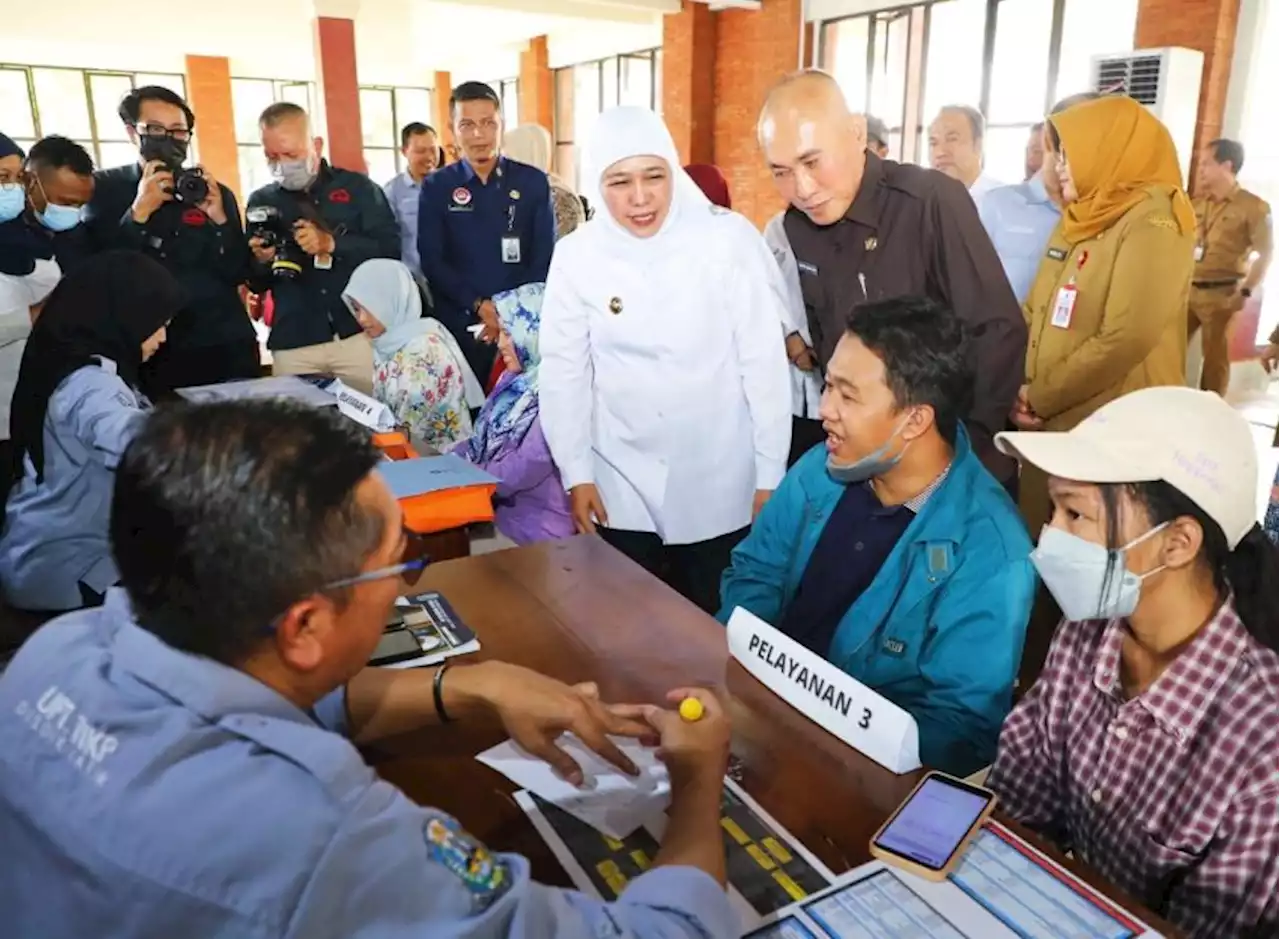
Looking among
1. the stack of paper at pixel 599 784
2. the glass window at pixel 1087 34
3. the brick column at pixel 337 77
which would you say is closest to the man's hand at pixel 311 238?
the stack of paper at pixel 599 784

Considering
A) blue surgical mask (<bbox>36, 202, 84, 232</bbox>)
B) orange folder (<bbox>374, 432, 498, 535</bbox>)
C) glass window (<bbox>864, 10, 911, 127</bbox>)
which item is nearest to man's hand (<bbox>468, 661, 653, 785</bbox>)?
orange folder (<bbox>374, 432, 498, 535</bbox>)

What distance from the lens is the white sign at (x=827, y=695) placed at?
3.62 ft

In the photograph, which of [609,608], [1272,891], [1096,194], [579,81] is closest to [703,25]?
[579,81]

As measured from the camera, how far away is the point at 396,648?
1.39 meters

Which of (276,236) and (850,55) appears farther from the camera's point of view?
(850,55)

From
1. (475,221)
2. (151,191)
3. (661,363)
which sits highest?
(151,191)

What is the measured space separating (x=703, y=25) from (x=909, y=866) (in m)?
8.74

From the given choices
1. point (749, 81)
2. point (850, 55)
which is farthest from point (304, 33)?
point (850, 55)

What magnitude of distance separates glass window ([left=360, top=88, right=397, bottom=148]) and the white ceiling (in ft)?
3.70

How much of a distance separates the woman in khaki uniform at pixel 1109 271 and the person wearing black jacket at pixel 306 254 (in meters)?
2.38

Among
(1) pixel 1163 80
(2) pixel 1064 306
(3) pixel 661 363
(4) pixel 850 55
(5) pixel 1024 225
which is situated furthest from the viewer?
(4) pixel 850 55

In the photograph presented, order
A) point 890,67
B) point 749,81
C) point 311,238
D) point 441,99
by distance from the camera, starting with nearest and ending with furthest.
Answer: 1. point 311,238
2. point 890,67
3. point 749,81
4. point 441,99

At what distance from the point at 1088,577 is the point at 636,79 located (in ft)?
34.7

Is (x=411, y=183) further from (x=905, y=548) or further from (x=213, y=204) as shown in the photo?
(x=905, y=548)
